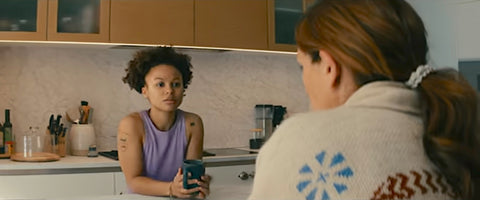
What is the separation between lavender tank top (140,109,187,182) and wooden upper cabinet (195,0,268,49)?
4.07ft

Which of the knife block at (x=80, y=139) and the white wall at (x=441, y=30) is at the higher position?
the white wall at (x=441, y=30)

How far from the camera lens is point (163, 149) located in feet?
7.22

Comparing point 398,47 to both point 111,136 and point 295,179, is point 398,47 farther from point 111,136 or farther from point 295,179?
point 111,136

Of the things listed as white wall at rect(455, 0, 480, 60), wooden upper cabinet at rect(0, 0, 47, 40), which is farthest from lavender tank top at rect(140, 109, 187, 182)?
white wall at rect(455, 0, 480, 60)

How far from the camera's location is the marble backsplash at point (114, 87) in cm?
329

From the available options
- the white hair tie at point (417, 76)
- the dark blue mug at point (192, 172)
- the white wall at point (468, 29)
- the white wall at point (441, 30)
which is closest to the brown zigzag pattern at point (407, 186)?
the white hair tie at point (417, 76)

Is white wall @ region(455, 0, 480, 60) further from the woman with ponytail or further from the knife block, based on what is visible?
the woman with ponytail

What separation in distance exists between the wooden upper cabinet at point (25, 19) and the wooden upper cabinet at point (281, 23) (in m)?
1.57

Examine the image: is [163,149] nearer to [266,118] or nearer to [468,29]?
[266,118]

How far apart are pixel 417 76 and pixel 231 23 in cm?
280

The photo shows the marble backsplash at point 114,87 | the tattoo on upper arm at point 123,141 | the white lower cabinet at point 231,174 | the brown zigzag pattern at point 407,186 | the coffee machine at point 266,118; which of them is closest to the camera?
the brown zigzag pattern at point 407,186

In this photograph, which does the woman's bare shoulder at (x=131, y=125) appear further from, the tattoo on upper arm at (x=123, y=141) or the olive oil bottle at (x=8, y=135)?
the olive oil bottle at (x=8, y=135)

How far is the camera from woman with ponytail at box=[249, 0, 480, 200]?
710mm

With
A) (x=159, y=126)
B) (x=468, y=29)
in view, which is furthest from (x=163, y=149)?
(x=468, y=29)
